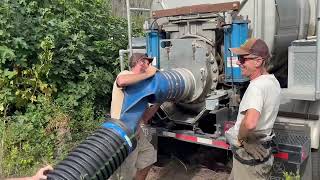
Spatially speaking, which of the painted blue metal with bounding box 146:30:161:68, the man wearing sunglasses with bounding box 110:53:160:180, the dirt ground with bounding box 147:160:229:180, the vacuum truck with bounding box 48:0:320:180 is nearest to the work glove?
the vacuum truck with bounding box 48:0:320:180

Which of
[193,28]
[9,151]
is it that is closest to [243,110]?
[193,28]

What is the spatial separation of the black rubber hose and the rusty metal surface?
1.93 meters

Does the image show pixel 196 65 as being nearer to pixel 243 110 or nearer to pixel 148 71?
pixel 148 71

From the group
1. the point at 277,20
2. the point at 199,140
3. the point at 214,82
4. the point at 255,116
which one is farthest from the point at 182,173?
the point at 255,116

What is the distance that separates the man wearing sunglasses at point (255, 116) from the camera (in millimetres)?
3303

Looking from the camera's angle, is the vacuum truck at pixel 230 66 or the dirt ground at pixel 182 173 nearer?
the vacuum truck at pixel 230 66

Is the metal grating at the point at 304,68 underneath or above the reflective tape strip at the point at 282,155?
above

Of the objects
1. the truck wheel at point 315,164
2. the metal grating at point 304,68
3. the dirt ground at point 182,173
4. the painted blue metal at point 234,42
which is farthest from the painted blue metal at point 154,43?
the truck wheel at point 315,164

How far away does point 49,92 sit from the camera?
621cm

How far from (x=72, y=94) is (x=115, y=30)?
2071 millimetres

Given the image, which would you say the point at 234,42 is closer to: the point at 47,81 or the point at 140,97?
the point at 140,97

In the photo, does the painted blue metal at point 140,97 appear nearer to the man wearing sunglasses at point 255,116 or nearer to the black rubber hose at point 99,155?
the black rubber hose at point 99,155

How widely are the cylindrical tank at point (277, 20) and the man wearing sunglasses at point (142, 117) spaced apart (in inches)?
48.9

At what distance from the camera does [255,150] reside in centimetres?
349
